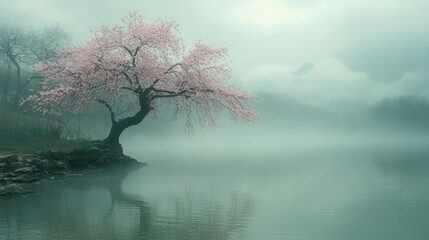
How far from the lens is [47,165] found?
24.8 metres

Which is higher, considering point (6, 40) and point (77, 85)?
point (6, 40)

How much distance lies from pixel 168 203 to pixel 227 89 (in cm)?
1643

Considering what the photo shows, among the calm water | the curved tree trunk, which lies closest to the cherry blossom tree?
the curved tree trunk

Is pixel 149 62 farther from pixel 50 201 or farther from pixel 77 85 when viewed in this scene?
pixel 50 201

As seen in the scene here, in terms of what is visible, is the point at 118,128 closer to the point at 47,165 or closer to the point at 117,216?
the point at 47,165

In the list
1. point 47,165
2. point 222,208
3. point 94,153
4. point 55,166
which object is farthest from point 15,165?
point 222,208

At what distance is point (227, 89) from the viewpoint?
32688mm

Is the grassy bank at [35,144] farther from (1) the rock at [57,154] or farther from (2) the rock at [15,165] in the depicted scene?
(2) the rock at [15,165]

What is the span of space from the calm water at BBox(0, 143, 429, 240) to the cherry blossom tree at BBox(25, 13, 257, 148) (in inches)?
288

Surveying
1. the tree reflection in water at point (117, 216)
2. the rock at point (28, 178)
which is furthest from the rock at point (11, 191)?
the rock at point (28, 178)

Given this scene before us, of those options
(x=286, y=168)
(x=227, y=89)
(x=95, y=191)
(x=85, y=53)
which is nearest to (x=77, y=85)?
(x=85, y=53)

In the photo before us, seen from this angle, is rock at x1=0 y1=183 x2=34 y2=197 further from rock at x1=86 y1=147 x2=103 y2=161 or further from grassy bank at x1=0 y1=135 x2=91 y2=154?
rock at x1=86 y1=147 x2=103 y2=161

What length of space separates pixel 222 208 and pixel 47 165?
40.5ft

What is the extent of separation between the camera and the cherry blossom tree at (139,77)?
102ft
